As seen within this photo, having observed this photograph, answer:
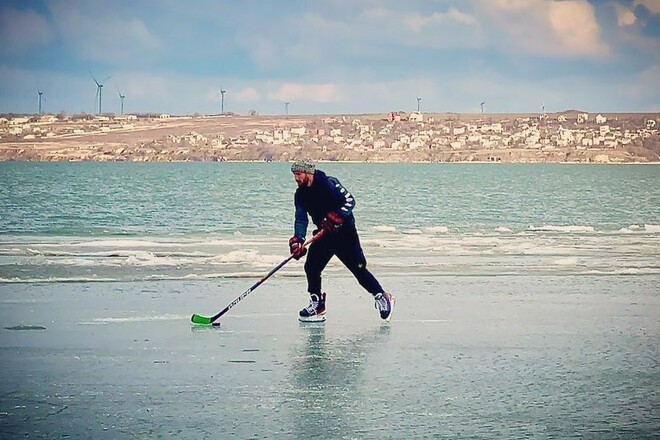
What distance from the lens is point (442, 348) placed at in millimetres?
9523

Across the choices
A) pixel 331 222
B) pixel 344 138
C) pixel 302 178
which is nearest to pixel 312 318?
pixel 331 222

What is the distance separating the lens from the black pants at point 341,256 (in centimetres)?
1130

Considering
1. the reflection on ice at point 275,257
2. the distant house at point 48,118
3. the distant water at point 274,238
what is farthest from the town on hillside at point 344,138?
the reflection on ice at point 275,257

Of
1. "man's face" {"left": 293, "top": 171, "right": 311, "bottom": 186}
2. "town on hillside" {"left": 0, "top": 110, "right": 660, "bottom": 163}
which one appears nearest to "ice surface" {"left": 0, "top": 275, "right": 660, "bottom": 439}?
"man's face" {"left": 293, "top": 171, "right": 311, "bottom": 186}

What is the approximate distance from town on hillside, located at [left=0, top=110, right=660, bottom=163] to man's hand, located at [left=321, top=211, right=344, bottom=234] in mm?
167804

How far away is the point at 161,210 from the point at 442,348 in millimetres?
38270

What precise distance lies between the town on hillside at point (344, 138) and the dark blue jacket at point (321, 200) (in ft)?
550

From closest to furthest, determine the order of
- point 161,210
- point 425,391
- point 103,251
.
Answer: point 425,391, point 103,251, point 161,210

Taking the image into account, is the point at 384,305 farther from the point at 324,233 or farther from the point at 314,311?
the point at 324,233

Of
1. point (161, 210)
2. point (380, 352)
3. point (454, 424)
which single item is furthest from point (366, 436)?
point (161, 210)

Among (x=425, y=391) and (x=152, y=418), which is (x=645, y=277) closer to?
(x=425, y=391)

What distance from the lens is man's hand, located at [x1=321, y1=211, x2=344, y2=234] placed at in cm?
1111

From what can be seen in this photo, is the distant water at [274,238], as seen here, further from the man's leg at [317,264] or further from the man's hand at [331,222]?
the man's hand at [331,222]

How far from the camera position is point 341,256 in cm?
1141
